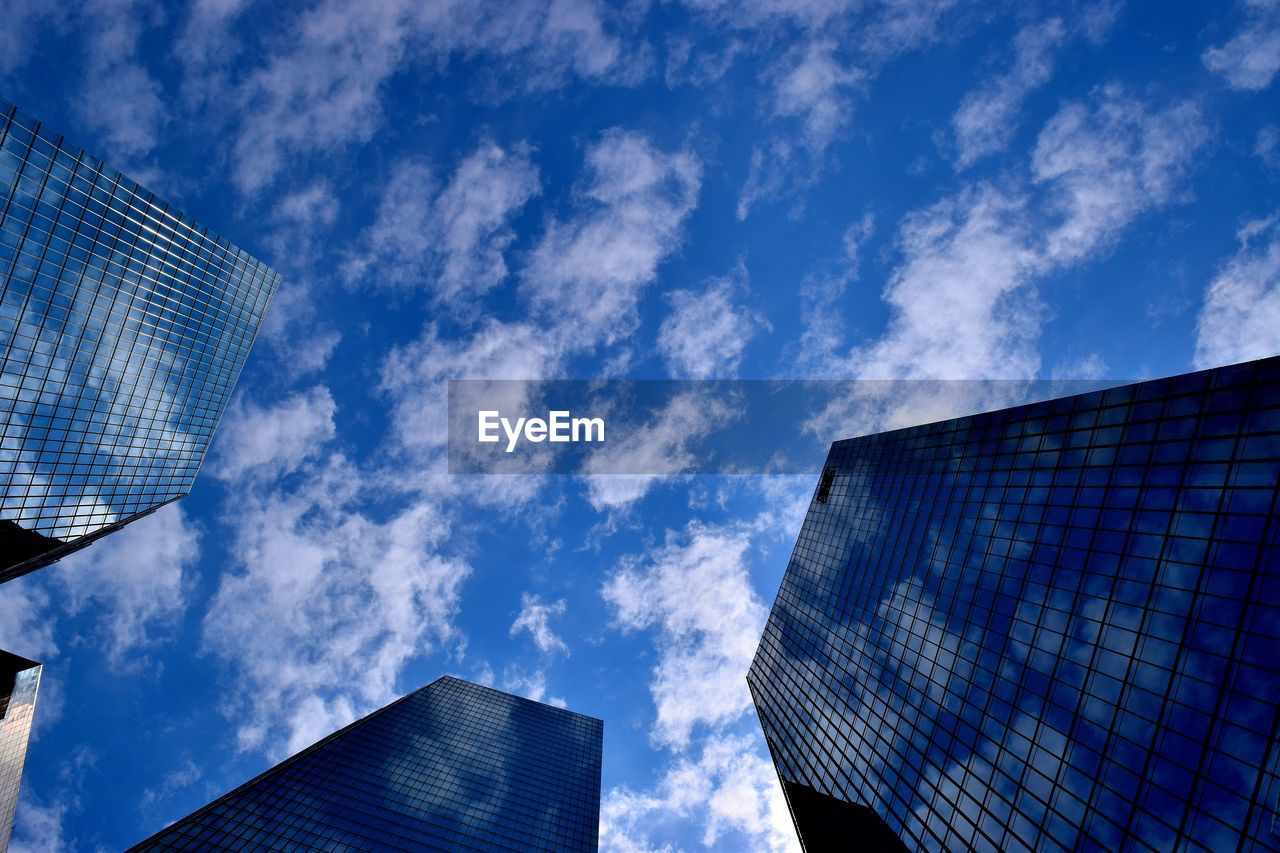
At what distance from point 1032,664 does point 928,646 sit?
1170 centimetres

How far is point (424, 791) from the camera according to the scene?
303 ft

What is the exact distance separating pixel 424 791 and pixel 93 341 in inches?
3136

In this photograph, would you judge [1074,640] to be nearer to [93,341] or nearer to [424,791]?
[93,341]

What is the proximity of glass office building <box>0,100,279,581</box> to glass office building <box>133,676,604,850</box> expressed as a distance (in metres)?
44.4

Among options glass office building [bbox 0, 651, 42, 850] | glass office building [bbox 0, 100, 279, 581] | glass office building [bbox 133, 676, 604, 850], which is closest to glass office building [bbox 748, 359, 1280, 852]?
glass office building [bbox 133, 676, 604, 850]

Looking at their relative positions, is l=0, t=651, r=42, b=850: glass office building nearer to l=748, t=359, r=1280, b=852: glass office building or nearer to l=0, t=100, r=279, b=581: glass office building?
l=0, t=100, r=279, b=581: glass office building

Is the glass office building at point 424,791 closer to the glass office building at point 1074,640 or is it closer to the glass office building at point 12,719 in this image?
the glass office building at point 12,719

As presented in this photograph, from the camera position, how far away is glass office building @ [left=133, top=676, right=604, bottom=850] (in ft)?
257

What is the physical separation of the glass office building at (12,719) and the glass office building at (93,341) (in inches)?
1748

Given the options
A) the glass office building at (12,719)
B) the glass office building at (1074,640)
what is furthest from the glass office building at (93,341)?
the glass office building at (1074,640)

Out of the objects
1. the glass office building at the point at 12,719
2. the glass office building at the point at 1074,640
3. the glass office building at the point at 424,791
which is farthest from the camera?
the glass office building at the point at 12,719

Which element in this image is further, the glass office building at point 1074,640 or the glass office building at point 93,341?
the glass office building at point 93,341

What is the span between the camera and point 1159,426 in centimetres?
3259

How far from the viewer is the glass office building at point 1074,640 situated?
24609 mm
